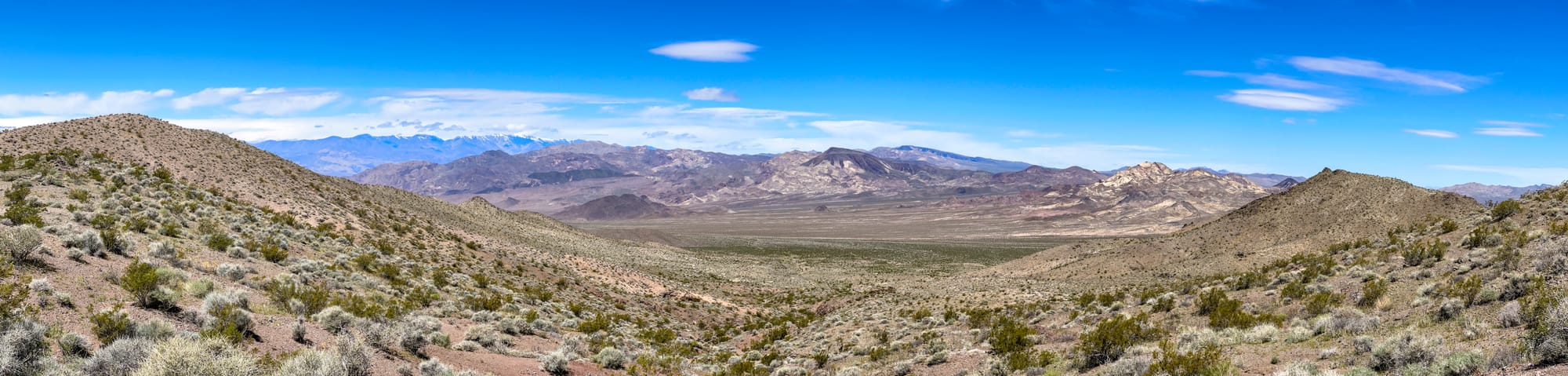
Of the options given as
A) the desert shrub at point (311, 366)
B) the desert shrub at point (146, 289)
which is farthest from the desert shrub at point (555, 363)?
the desert shrub at point (146, 289)

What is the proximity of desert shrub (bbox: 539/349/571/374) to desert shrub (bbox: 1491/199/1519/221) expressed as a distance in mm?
31838

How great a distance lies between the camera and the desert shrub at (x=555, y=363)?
14.3 m

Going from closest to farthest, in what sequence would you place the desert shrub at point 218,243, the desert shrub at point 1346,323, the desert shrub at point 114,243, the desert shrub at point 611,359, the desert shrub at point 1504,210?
the desert shrub at point 1346,323 → the desert shrub at point 114,243 → the desert shrub at point 611,359 → the desert shrub at point 218,243 → the desert shrub at point 1504,210

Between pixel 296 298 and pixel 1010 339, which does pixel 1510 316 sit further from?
pixel 296 298

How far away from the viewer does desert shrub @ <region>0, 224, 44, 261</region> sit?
11.9 metres

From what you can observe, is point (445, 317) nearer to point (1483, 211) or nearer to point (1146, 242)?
point (1483, 211)

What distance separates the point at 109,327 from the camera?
30.7 feet

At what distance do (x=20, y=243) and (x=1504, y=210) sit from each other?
42658 millimetres

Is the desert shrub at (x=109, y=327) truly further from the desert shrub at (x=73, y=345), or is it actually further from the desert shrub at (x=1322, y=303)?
the desert shrub at (x=1322, y=303)

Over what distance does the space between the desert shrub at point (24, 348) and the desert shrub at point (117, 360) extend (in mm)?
472

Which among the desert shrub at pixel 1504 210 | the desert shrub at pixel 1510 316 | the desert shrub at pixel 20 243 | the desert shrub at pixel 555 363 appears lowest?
the desert shrub at pixel 555 363

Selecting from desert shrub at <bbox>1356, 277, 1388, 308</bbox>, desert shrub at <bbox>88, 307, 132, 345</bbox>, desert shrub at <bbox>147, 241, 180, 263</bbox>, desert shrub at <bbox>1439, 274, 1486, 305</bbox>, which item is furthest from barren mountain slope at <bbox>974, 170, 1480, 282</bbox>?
desert shrub at <bbox>147, 241, 180, 263</bbox>

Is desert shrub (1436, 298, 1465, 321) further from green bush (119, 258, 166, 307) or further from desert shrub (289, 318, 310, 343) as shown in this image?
green bush (119, 258, 166, 307)

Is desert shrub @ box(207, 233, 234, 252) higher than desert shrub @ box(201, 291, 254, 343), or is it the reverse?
desert shrub @ box(207, 233, 234, 252)
